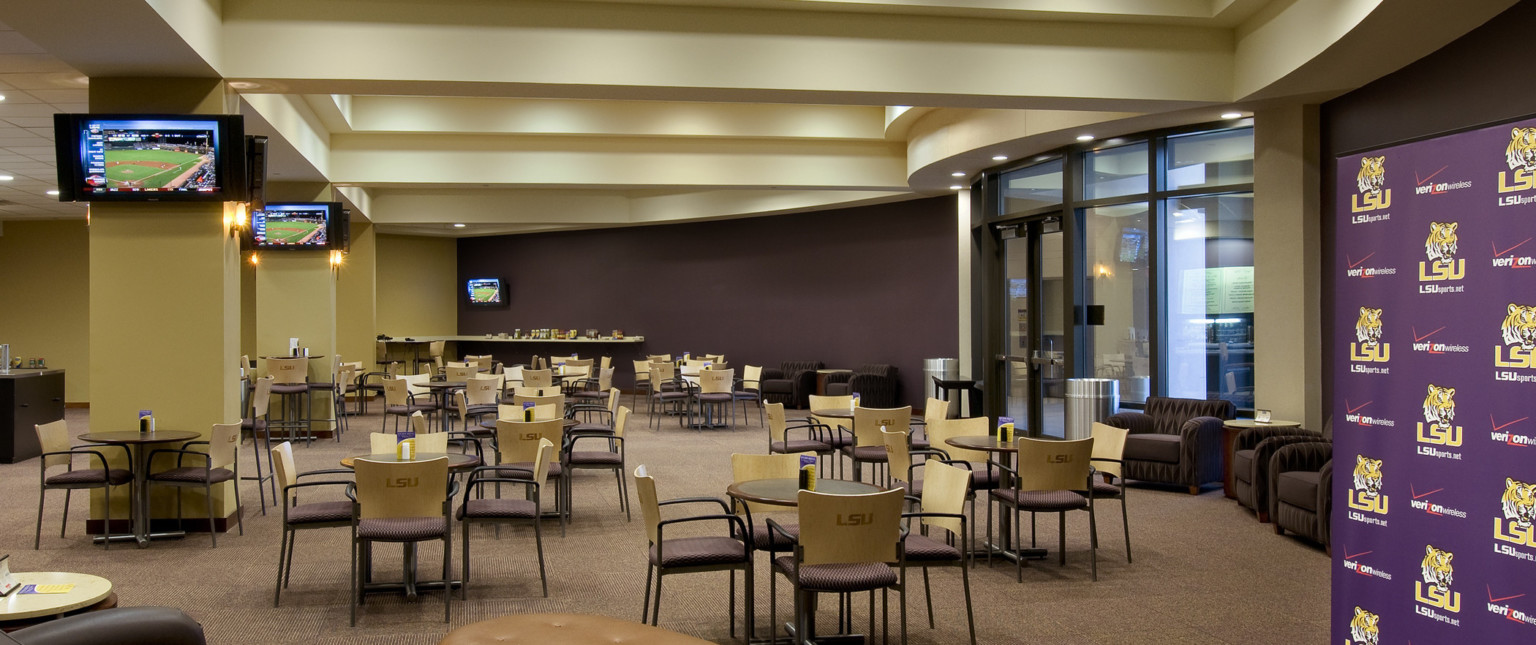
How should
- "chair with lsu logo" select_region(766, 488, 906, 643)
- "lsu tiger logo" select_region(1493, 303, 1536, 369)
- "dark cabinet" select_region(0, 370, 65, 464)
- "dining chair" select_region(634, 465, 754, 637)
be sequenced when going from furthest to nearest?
1. "dark cabinet" select_region(0, 370, 65, 464)
2. "dining chair" select_region(634, 465, 754, 637)
3. "chair with lsu logo" select_region(766, 488, 906, 643)
4. "lsu tiger logo" select_region(1493, 303, 1536, 369)

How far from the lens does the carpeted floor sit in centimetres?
487

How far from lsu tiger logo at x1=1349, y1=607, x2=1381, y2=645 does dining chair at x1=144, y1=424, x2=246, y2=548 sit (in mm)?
6392

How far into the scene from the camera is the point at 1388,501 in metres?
3.50

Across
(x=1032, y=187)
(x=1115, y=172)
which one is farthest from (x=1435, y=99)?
(x=1032, y=187)

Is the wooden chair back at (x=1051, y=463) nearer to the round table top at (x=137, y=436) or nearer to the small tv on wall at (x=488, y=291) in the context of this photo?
the round table top at (x=137, y=436)

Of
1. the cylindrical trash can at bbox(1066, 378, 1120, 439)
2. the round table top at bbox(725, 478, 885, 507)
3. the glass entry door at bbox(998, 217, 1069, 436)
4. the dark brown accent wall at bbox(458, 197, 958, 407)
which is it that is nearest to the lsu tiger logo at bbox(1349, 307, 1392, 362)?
the round table top at bbox(725, 478, 885, 507)

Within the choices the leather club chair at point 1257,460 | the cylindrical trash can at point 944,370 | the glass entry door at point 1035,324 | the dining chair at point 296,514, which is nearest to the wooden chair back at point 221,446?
the dining chair at point 296,514

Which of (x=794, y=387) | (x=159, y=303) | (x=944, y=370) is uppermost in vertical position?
(x=159, y=303)

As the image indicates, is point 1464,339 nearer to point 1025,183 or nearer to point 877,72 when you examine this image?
point 877,72

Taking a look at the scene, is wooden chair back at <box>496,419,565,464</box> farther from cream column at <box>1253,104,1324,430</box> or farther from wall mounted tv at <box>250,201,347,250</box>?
wall mounted tv at <box>250,201,347,250</box>

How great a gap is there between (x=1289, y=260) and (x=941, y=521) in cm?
480

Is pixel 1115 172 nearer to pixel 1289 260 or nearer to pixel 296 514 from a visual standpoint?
pixel 1289 260

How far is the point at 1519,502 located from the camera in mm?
3021

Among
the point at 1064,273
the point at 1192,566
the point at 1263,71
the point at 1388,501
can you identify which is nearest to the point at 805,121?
the point at 1064,273
